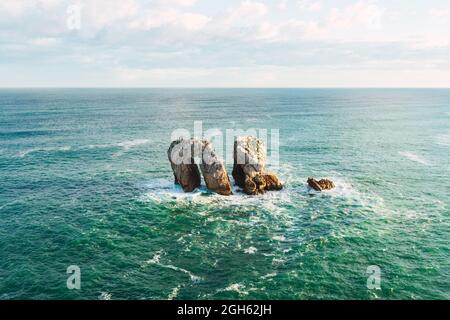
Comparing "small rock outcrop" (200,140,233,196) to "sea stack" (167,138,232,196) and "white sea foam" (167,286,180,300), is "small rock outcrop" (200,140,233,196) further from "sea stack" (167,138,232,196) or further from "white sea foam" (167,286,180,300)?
"white sea foam" (167,286,180,300)

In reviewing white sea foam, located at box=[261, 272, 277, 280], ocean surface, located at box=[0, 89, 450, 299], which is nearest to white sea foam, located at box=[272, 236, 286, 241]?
ocean surface, located at box=[0, 89, 450, 299]

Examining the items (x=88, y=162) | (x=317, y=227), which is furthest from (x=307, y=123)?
(x=317, y=227)

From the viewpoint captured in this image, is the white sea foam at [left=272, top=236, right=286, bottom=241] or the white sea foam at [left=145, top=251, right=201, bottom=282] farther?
the white sea foam at [left=272, top=236, right=286, bottom=241]

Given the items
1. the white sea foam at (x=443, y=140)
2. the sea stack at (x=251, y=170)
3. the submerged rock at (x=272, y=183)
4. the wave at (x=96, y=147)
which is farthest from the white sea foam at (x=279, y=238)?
the white sea foam at (x=443, y=140)

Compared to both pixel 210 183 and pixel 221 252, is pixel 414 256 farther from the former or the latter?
pixel 210 183

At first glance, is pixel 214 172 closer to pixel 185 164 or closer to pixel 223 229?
pixel 185 164

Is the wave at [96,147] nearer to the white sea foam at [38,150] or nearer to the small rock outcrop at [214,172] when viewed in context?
the white sea foam at [38,150]
